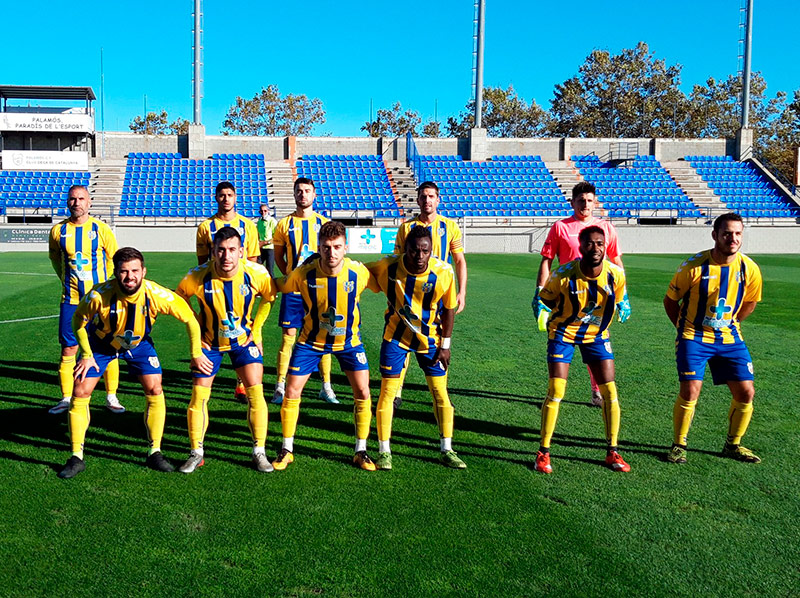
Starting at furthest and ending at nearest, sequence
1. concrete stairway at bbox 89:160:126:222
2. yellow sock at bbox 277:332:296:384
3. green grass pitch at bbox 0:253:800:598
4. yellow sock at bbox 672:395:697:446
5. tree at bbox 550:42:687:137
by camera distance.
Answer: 1. tree at bbox 550:42:687:137
2. concrete stairway at bbox 89:160:126:222
3. yellow sock at bbox 277:332:296:384
4. yellow sock at bbox 672:395:697:446
5. green grass pitch at bbox 0:253:800:598

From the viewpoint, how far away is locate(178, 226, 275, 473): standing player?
4.79 meters

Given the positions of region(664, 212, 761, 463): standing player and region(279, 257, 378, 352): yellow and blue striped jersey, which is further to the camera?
region(664, 212, 761, 463): standing player

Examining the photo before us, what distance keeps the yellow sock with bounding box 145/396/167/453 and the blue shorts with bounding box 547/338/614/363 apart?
2.65 meters

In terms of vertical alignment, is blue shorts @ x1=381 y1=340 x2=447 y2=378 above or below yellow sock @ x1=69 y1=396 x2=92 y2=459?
above

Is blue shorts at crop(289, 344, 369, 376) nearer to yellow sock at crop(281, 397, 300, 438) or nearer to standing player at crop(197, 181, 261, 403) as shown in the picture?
yellow sock at crop(281, 397, 300, 438)

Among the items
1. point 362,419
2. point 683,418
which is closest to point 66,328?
point 362,419

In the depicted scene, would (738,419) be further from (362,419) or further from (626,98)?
(626,98)

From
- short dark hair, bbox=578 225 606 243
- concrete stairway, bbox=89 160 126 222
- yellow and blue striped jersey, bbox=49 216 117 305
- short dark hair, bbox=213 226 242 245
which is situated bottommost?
yellow and blue striped jersey, bbox=49 216 117 305

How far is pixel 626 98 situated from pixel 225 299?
237 feet

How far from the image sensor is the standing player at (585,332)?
4.97 meters

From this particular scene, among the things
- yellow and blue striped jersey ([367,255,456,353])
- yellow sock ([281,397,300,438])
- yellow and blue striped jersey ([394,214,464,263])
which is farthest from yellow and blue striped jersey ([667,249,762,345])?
yellow sock ([281,397,300,438])

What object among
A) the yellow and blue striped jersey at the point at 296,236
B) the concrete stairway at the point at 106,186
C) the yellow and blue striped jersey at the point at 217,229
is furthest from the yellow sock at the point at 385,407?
the concrete stairway at the point at 106,186

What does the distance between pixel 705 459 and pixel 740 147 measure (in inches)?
1603

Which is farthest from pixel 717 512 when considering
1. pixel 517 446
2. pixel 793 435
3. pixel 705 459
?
pixel 793 435
